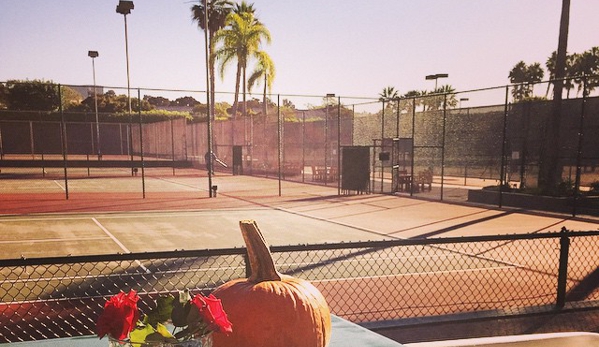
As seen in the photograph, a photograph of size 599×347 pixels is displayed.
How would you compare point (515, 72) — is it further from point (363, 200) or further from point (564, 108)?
point (363, 200)

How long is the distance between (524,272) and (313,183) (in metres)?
20.5

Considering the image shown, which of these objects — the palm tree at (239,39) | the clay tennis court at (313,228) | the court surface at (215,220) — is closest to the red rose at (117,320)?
the clay tennis court at (313,228)

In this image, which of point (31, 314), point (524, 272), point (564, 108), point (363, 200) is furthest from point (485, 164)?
point (31, 314)

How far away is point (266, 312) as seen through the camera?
2.13 m

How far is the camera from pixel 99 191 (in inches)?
899

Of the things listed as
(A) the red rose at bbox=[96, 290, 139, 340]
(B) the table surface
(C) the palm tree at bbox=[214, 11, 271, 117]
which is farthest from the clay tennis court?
(C) the palm tree at bbox=[214, 11, 271, 117]

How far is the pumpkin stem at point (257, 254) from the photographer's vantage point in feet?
6.53

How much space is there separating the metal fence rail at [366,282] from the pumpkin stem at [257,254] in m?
2.14

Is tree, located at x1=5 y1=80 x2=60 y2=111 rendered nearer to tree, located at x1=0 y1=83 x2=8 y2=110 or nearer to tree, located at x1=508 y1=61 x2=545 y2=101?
tree, located at x1=0 y1=83 x2=8 y2=110

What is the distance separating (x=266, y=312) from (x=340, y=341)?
0.72 meters

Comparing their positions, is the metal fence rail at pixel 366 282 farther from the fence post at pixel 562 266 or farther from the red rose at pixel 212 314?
the red rose at pixel 212 314

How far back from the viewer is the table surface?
2.52 m

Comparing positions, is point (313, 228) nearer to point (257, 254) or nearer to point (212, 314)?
point (257, 254)

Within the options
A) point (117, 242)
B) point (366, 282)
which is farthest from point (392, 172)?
point (366, 282)
